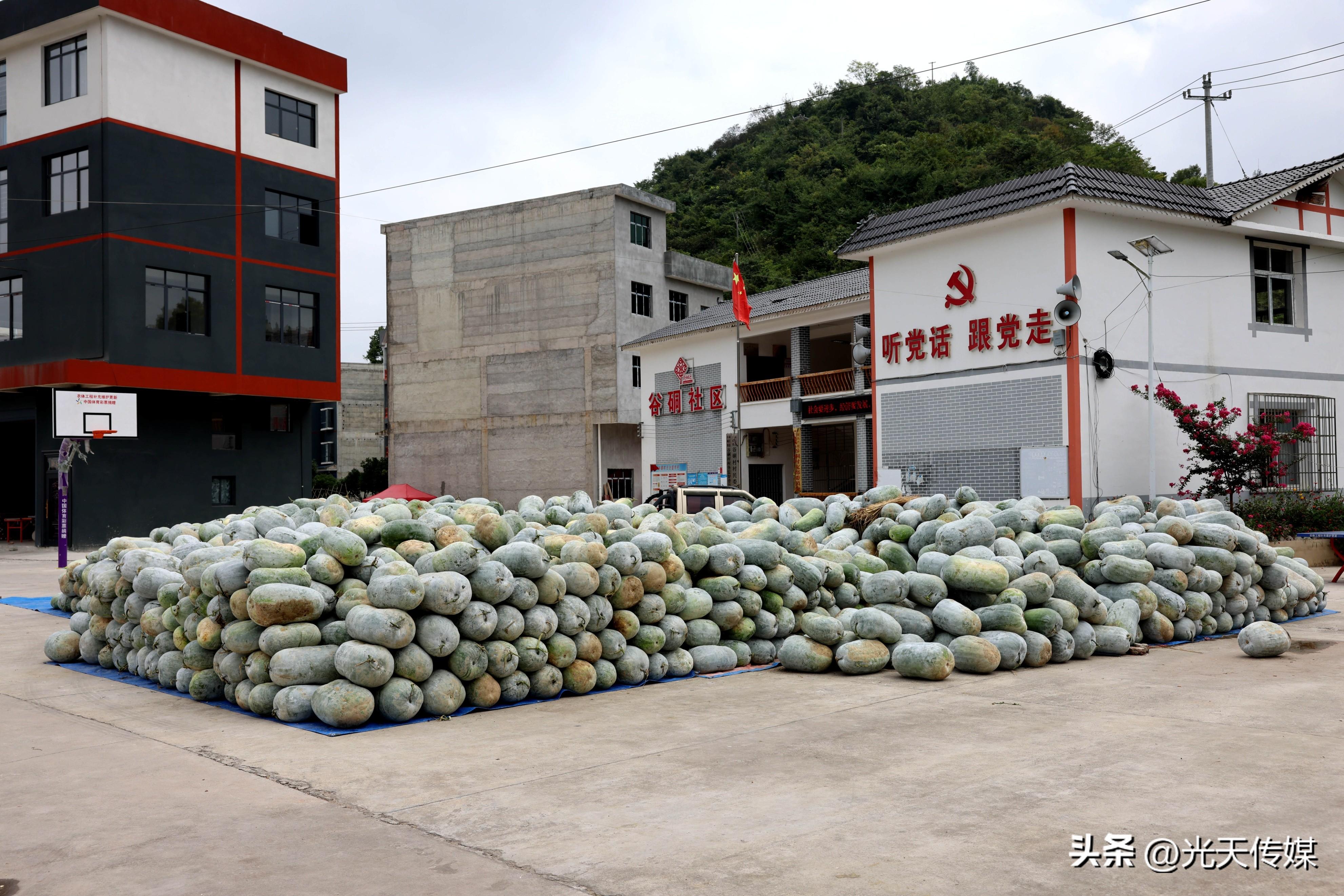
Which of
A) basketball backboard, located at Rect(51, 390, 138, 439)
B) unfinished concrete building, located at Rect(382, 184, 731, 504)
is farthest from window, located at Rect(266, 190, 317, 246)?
unfinished concrete building, located at Rect(382, 184, 731, 504)

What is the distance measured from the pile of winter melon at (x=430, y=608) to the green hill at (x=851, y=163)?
A: 35630 mm

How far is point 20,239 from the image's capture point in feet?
101

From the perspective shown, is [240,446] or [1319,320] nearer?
[1319,320]

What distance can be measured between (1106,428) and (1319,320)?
22.4ft

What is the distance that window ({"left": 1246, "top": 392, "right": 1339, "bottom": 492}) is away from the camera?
842 inches

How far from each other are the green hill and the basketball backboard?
27226 millimetres

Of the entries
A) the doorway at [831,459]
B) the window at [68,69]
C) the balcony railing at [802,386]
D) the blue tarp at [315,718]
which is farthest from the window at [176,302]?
the blue tarp at [315,718]

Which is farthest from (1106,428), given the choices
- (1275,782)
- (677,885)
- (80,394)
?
(80,394)

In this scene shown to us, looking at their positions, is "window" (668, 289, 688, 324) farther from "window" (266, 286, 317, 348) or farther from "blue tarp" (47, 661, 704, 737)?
"blue tarp" (47, 661, 704, 737)

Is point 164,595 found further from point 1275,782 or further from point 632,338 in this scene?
point 632,338

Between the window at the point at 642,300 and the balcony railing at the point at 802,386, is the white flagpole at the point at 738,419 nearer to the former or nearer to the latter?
the balcony railing at the point at 802,386

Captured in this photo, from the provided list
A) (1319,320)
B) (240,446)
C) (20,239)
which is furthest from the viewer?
(240,446)

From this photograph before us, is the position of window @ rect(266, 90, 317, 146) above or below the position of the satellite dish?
above

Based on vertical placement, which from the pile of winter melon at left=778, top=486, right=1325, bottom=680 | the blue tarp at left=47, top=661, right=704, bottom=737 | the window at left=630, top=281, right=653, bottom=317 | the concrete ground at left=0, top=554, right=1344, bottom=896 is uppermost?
the window at left=630, top=281, right=653, bottom=317
